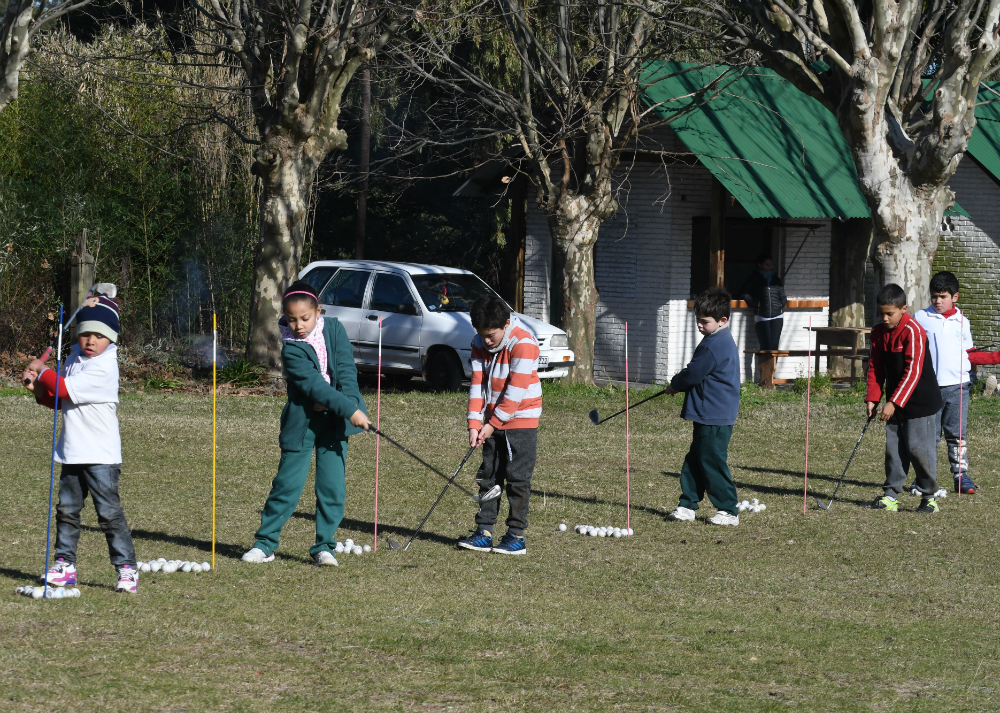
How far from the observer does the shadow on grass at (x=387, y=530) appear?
8.99 metres

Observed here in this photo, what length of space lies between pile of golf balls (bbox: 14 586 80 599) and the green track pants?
1.32 metres

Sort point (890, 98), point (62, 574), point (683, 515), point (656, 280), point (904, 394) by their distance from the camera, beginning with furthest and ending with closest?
point (656, 280) < point (890, 98) < point (904, 394) < point (683, 515) < point (62, 574)

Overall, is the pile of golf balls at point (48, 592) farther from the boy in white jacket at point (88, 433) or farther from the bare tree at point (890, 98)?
the bare tree at point (890, 98)

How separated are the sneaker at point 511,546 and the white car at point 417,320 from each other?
378 inches

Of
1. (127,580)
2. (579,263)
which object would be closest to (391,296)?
(579,263)

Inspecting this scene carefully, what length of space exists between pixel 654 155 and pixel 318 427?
46.0 ft

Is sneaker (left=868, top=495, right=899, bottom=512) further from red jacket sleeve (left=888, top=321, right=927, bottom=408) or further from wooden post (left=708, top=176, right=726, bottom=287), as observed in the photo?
wooden post (left=708, top=176, right=726, bottom=287)

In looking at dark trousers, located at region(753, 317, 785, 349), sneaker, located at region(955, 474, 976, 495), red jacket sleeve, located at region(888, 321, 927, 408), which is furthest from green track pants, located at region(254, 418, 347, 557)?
dark trousers, located at region(753, 317, 785, 349)

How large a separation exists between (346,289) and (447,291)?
5.10 ft

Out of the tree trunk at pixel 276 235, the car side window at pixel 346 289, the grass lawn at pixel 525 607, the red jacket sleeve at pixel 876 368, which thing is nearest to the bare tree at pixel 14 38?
the tree trunk at pixel 276 235

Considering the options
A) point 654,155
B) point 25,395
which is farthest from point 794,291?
point 25,395

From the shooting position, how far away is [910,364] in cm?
1012

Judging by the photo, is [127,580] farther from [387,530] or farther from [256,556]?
[387,530]

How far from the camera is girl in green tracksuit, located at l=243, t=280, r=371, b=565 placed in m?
7.68
